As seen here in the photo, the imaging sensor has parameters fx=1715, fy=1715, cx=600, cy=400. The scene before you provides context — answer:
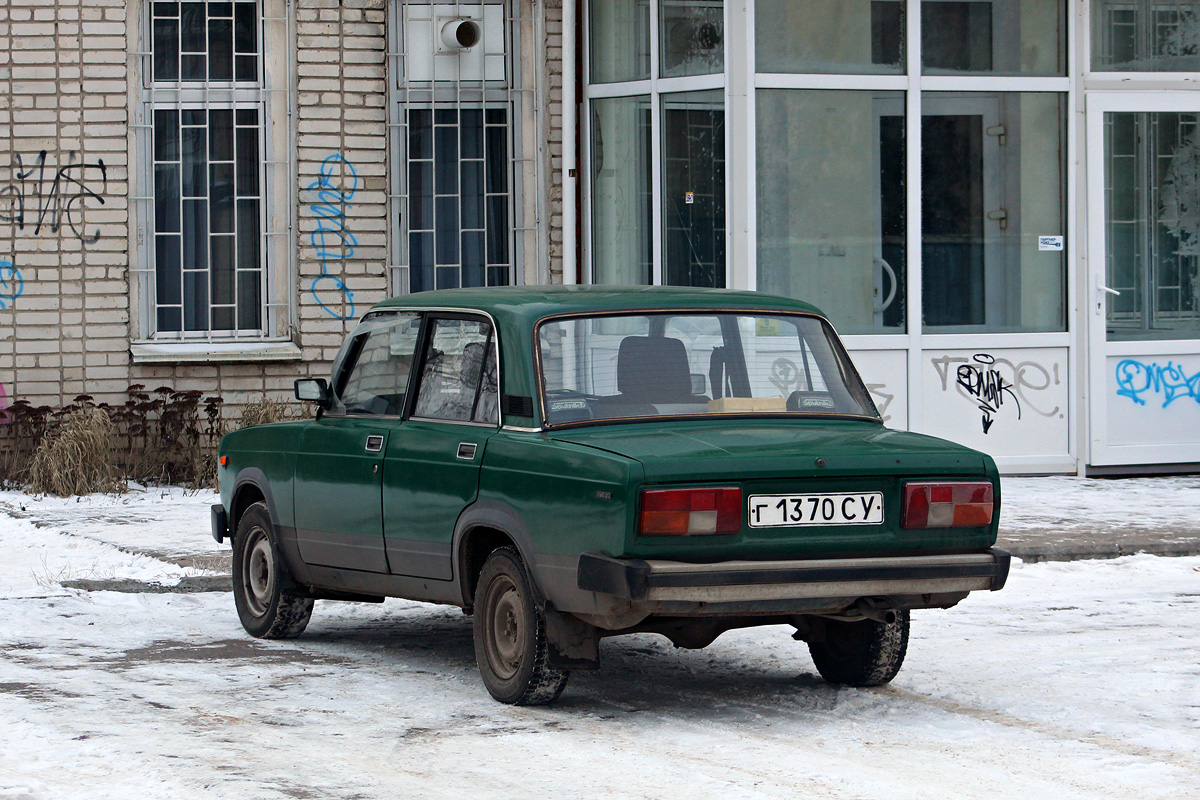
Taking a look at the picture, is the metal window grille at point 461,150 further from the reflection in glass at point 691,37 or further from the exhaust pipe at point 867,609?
the exhaust pipe at point 867,609

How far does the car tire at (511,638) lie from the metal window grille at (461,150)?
8.47 meters

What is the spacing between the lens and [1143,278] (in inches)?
549

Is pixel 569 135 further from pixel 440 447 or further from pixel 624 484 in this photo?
pixel 624 484

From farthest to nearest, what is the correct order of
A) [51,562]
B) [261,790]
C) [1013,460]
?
1. [1013,460]
2. [51,562]
3. [261,790]

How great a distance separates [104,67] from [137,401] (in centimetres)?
274

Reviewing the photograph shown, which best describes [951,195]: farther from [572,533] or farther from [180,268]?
[572,533]

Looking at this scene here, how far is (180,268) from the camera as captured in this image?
14336 mm

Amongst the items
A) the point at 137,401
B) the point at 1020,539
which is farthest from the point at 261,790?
→ the point at 137,401

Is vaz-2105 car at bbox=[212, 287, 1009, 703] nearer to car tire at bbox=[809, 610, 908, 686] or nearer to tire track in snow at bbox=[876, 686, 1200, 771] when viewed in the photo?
car tire at bbox=[809, 610, 908, 686]

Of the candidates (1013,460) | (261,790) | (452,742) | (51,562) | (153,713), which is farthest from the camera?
(1013,460)

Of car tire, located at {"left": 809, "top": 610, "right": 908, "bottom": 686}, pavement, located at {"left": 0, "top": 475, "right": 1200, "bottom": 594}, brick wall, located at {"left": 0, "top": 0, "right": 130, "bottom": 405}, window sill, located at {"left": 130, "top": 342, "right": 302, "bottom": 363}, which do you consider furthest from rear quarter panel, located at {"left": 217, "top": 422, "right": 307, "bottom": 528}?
brick wall, located at {"left": 0, "top": 0, "right": 130, "bottom": 405}

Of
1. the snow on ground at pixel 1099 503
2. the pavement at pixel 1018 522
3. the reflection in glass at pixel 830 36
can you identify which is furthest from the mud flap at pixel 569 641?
the reflection in glass at pixel 830 36

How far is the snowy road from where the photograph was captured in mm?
5102

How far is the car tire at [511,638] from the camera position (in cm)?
601
